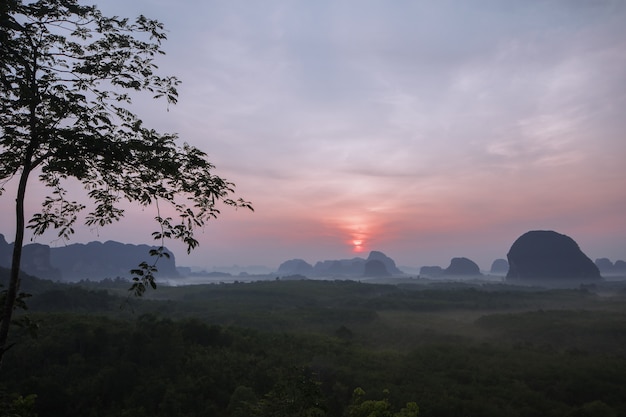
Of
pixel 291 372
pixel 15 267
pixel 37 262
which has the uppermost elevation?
pixel 15 267

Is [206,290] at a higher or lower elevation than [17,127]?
lower

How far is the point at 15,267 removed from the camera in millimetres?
6316

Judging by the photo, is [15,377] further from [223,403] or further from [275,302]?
[275,302]

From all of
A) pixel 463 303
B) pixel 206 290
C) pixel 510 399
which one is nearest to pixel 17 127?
pixel 510 399

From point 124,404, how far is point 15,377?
7997 mm

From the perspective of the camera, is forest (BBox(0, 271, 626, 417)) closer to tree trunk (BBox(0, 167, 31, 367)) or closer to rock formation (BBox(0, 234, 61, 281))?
tree trunk (BBox(0, 167, 31, 367))

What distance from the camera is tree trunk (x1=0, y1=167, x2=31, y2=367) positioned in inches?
238

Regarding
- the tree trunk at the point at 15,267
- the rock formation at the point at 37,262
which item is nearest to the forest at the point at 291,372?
the tree trunk at the point at 15,267

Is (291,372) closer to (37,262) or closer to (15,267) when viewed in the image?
(15,267)

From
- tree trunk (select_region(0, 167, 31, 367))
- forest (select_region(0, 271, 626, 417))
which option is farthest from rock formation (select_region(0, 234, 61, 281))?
tree trunk (select_region(0, 167, 31, 367))

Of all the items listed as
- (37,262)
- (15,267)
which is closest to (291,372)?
(15,267)

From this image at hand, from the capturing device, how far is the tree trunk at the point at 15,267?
19.8ft

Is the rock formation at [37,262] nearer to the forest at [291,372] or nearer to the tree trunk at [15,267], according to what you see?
the forest at [291,372]

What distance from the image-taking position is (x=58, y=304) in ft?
173
